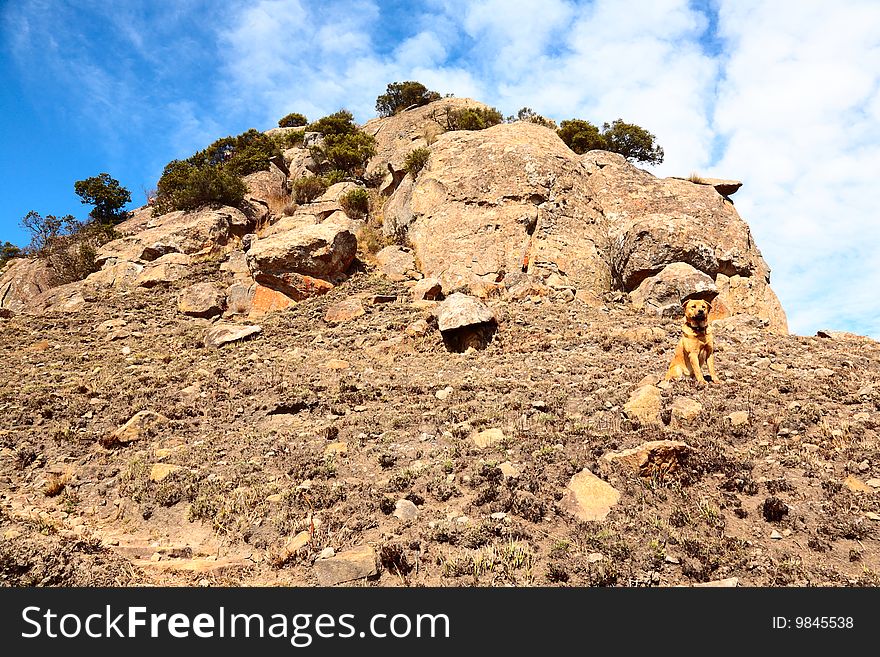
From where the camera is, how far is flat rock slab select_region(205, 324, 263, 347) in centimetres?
1378

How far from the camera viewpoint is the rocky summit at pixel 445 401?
5.16m

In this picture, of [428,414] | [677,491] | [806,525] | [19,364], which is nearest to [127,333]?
[19,364]

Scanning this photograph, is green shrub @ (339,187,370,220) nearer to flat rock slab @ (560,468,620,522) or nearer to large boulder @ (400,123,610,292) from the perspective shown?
large boulder @ (400,123,610,292)

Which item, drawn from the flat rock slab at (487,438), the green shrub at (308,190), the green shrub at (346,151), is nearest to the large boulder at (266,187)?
the green shrub at (308,190)

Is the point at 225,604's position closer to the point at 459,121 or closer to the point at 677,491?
the point at 677,491

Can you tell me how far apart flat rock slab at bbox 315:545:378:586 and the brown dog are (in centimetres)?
678

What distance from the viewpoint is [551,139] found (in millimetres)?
20406

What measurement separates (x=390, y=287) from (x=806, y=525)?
13369 mm

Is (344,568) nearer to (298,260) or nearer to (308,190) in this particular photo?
(298,260)

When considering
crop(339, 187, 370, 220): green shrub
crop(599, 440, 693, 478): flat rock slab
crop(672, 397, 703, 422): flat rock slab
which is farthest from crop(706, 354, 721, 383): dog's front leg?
crop(339, 187, 370, 220): green shrub

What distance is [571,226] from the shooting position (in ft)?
57.5

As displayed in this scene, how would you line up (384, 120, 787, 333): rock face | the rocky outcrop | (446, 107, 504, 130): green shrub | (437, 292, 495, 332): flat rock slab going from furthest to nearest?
1. the rocky outcrop
2. (446, 107, 504, 130): green shrub
3. (384, 120, 787, 333): rock face
4. (437, 292, 495, 332): flat rock slab

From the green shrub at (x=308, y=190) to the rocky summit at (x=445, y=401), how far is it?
2884 mm

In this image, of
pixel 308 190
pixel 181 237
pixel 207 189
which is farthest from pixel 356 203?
pixel 181 237
